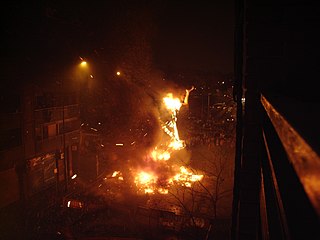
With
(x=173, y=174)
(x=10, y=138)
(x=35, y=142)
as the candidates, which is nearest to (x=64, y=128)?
(x=35, y=142)

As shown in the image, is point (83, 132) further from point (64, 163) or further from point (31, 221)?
point (31, 221)

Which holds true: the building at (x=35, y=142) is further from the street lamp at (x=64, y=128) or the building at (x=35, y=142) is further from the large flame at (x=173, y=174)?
the large flame at (x=173, y=174)

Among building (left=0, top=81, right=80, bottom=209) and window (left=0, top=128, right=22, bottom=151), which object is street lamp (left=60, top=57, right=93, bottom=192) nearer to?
building (left=0, top=81, right=80, bottom=209)

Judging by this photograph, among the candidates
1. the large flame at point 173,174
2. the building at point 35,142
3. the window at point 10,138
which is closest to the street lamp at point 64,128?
the building at point 35,142

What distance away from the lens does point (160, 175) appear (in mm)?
26781

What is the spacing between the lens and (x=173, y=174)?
27.3m

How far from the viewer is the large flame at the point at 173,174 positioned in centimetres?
2414

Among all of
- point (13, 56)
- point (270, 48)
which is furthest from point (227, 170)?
point (270, 48)

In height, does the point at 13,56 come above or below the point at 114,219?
above

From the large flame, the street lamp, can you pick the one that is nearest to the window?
the street lamp

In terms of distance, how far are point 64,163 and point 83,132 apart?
4.87 m

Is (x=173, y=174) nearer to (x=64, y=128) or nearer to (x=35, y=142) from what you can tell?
(x=64, y=128)

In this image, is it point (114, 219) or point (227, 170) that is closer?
point (114, 219)

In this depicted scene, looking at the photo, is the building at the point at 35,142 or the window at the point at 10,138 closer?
the window at the point at 10,138
